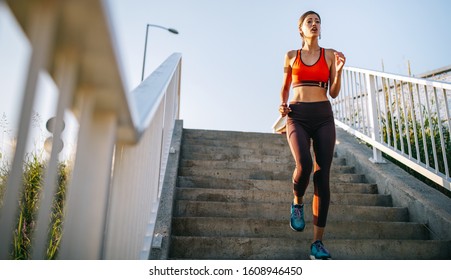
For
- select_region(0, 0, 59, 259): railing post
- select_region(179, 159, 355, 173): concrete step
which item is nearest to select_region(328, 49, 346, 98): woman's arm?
select_region(179, 159, 355, 173): concrete step

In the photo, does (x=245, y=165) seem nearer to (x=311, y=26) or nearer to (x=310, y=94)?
(x=310, y=94)

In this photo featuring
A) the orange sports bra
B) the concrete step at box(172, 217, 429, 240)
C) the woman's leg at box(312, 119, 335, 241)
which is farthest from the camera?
the concrete step at box(172, 217, 429, 240)

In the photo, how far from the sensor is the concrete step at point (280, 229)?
2.16 m

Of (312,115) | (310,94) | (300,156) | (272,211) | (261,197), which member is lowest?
(272,211)

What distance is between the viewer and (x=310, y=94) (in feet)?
6.66

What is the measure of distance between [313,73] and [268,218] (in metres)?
1.09

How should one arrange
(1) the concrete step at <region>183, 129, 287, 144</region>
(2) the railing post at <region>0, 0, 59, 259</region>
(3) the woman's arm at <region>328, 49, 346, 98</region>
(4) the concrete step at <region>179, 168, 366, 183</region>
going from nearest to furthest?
(2) the railing post at <region>0, 0, 59, 259</region>
(3) the woman's arm at <region>328, 49, 346, 98</region>
(4) the concrete step at <region>179, 168, 366, 183</region>
(1) the concrete step at <region>183, 129, 287, 144</region>

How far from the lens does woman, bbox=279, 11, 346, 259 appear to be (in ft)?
6.04

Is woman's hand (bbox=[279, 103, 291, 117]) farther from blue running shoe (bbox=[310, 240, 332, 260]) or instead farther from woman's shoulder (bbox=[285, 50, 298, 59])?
blue running shoe (bbox=[310, 240, 332, 260])

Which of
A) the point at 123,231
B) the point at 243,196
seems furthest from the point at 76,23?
the point at 243,196

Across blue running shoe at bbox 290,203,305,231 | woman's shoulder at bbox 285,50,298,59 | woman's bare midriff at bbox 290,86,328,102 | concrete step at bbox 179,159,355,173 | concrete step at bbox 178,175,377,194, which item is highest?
woman's shoulder at bbox 285,50,298,59

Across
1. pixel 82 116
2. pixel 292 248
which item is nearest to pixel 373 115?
pixel 292 248
